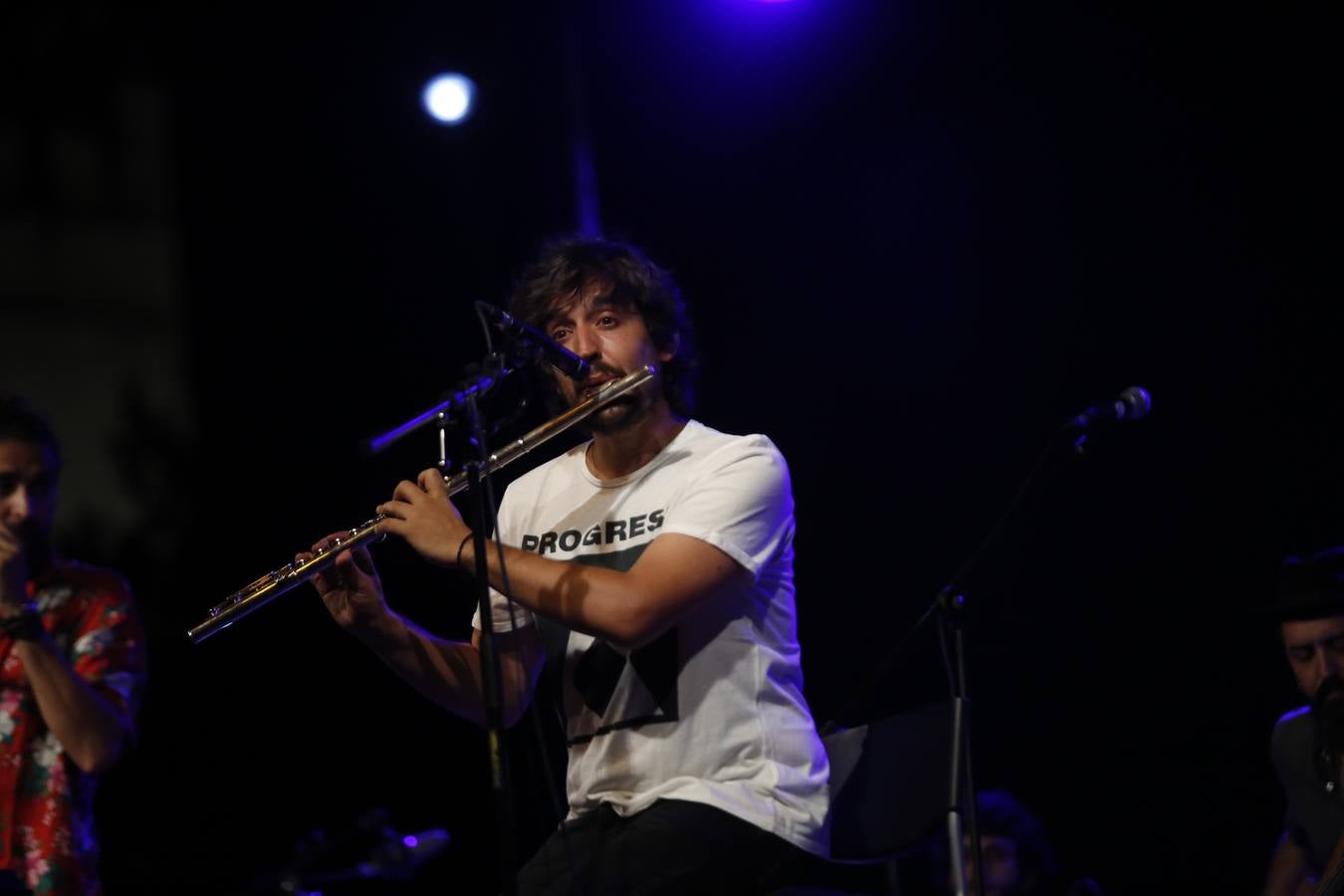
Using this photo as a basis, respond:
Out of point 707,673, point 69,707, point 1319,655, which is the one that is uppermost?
point 69,707

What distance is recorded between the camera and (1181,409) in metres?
4.46

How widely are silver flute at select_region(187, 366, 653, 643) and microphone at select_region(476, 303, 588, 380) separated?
0.23 m

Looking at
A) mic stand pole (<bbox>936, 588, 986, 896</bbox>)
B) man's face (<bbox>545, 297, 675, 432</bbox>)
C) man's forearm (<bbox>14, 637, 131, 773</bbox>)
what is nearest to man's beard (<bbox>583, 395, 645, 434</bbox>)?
man's face (<bbox>545, 297, 675, 432</bbox>)

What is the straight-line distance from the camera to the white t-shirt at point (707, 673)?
229cm

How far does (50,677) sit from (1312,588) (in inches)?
115

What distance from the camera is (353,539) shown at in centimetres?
252

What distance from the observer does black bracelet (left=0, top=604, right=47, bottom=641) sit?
2936mm

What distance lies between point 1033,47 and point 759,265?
124cm

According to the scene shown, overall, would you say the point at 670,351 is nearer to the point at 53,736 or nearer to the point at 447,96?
the point at 53,736

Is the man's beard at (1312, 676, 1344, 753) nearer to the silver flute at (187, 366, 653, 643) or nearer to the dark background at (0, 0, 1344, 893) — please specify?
the dark background at (0, 0, 1344, 893)

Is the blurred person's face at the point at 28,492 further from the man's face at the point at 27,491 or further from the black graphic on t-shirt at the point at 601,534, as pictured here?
the black graphic on t-shirt at the point at 601,534

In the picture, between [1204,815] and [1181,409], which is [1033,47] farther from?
[1204,815]

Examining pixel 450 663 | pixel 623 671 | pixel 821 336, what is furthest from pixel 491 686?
pixel 821 336

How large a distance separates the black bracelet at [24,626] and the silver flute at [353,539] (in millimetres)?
532
